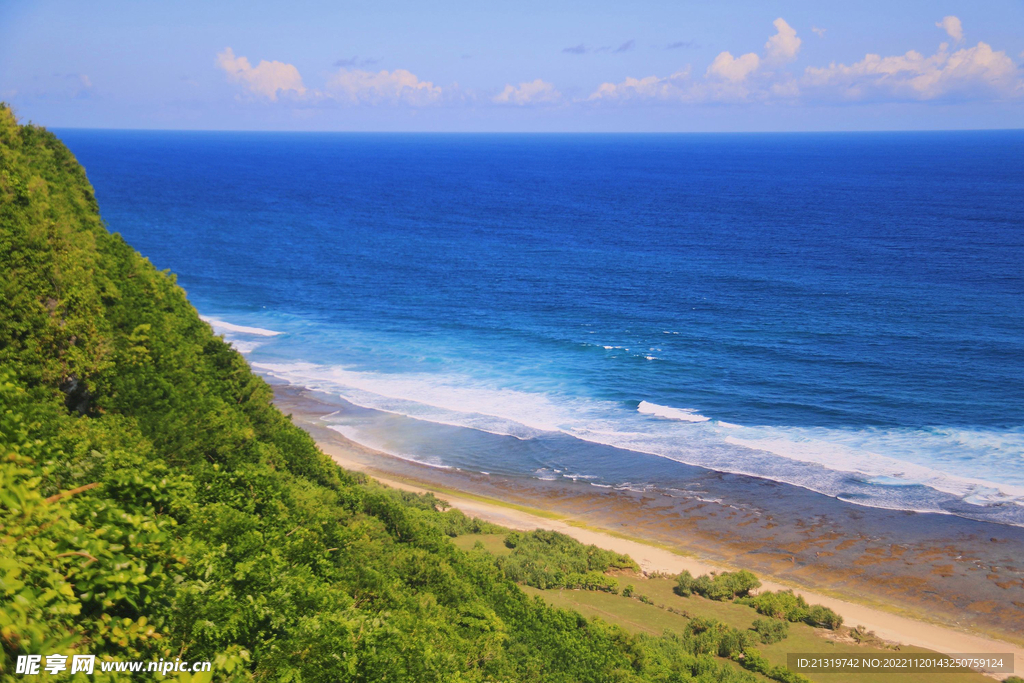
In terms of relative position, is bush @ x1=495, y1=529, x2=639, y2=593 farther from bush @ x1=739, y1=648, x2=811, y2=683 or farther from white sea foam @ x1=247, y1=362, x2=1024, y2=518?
white sea foam @ x1=247, y1=362, x2=1024, y2=518

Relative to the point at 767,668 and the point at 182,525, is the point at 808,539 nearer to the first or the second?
the point at 767,668

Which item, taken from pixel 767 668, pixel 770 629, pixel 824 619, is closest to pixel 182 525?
pixel 767 668

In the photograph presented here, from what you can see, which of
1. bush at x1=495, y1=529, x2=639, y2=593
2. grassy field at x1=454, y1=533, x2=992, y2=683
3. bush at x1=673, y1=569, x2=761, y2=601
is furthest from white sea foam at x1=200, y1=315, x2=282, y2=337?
bush at x1=673, y1=569, x2=761, y2=601

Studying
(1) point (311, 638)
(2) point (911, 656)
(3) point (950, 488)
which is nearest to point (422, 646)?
(1) point (311, 638)

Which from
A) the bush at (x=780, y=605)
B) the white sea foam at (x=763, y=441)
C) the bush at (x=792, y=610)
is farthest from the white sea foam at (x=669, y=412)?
the bush at (x=792, y=610)

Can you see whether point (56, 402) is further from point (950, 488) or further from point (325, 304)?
point (325, 304)

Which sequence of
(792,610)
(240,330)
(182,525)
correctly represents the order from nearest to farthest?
1. (182,525)
2. (792,610)
3. (240,330)
